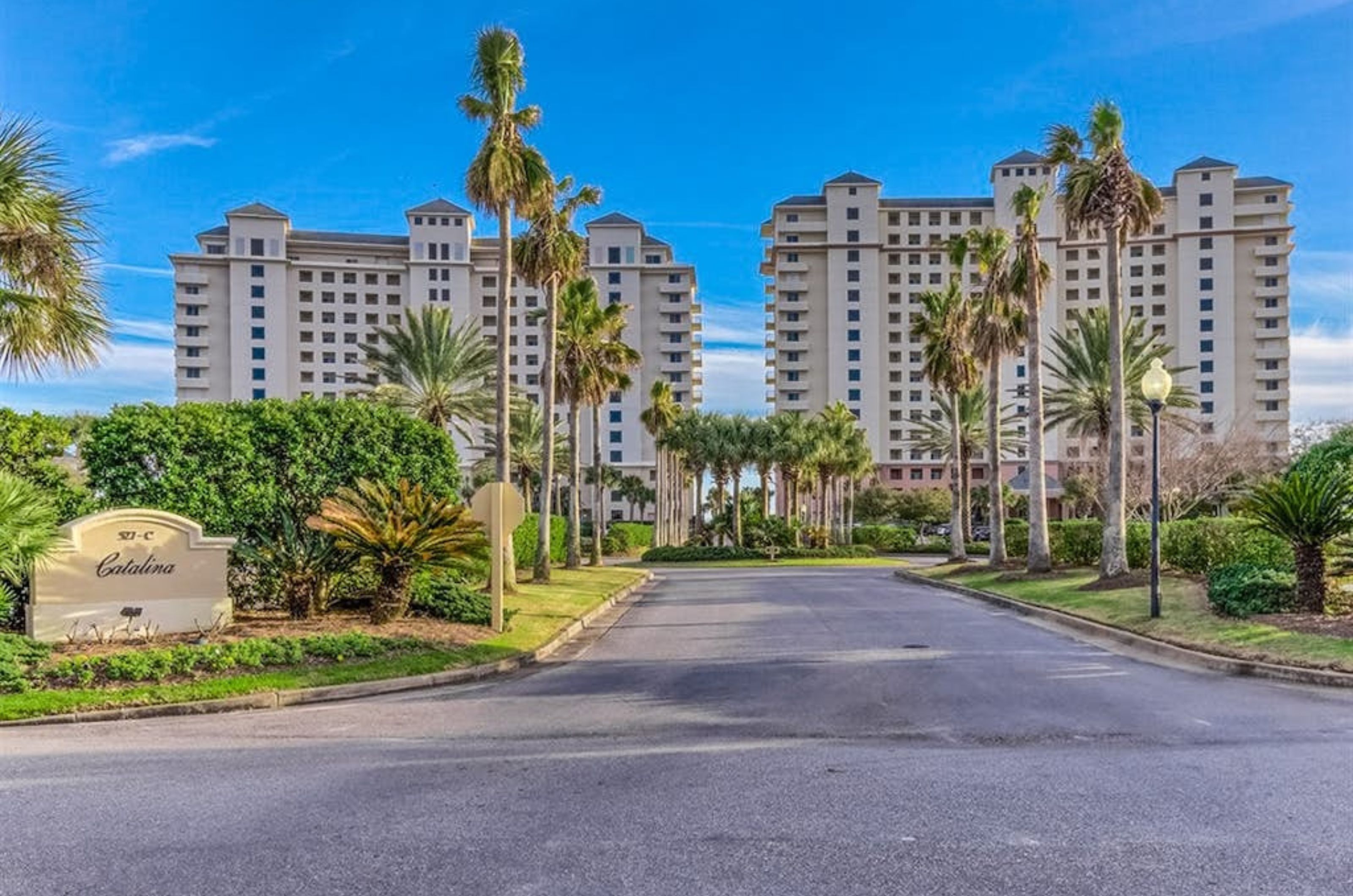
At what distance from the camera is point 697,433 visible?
56812 millimetres

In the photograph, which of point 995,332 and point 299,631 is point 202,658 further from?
point 995,332

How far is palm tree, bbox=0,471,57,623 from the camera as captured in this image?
35.6 feet

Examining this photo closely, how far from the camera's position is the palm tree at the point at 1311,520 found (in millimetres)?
14398

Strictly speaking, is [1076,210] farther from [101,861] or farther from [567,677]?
[101,861]

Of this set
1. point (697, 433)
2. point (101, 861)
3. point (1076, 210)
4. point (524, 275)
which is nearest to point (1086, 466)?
point (697, 433)

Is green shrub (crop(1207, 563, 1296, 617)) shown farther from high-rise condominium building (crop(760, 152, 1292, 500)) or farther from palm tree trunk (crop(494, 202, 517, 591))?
high-rise condominium building (crop(760, 152, 1292, 500))

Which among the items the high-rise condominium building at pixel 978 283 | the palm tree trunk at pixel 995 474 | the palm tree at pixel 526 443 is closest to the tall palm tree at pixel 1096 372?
the palm tree trunk at pixel 995 474

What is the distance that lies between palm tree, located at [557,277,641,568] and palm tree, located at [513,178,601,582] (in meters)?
4.66

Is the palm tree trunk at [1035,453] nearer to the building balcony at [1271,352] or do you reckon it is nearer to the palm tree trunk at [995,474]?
the palm tree trunk at [995,474]

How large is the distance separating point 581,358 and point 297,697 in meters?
25.0

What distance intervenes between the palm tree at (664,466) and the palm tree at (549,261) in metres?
29.4

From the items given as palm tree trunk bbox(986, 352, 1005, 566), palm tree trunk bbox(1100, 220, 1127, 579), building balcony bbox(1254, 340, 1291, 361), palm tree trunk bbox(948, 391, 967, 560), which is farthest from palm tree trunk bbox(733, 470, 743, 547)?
building balcony bbox(1254, 340, 1291, 361)

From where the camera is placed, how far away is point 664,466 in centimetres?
7544

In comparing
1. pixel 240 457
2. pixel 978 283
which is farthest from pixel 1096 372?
pixel 978 283
